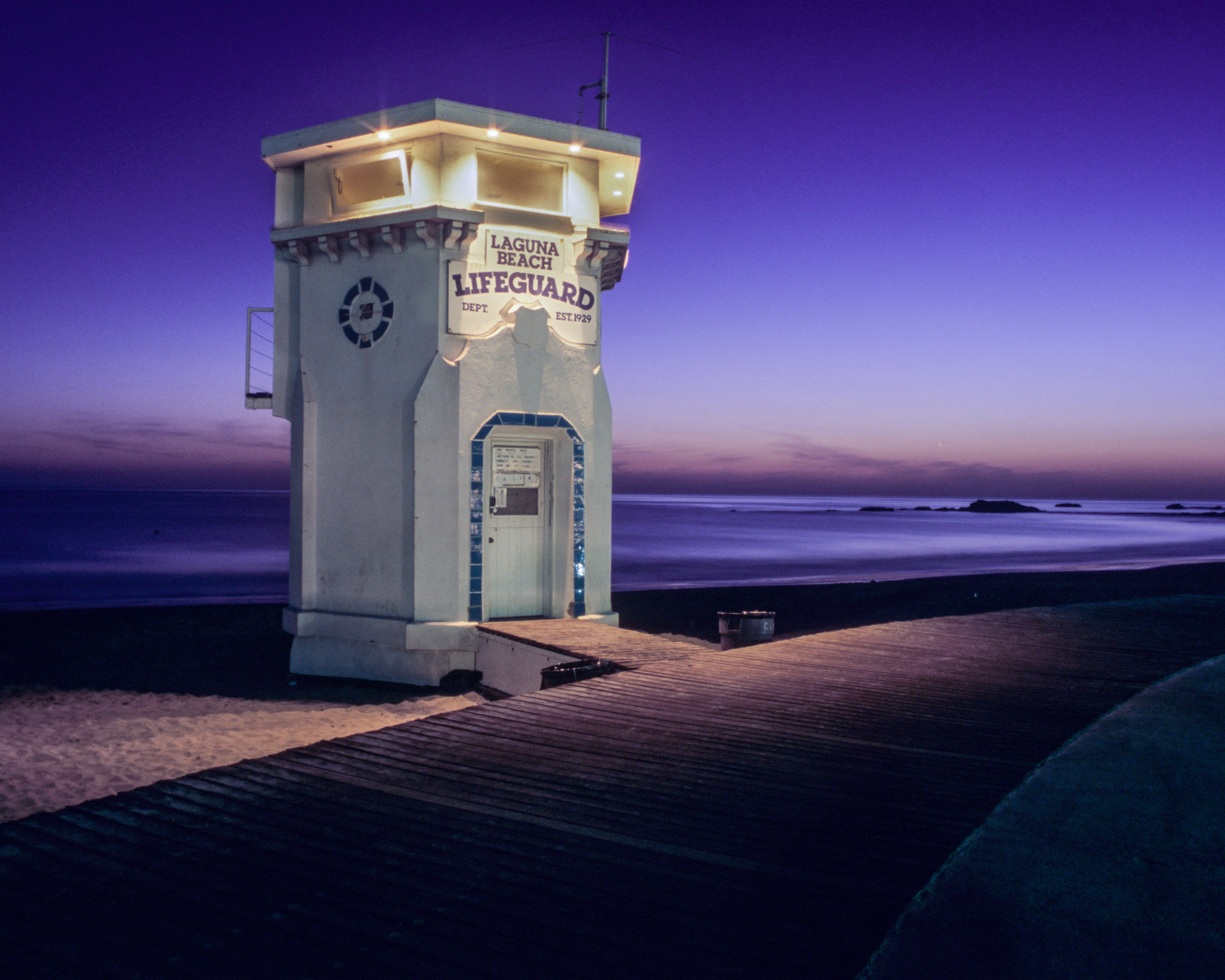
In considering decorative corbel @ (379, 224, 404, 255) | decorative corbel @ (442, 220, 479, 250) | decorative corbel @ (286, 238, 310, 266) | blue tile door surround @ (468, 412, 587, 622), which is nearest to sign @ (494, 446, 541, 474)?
blue tile door surround @ (468, 412, 587, 622)

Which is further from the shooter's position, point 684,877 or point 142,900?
point 684,877

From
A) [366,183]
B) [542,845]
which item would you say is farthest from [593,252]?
[542,845]

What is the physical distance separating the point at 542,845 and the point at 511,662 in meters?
5.23

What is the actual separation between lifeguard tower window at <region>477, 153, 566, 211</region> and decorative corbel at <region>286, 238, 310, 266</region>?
2.16 metres

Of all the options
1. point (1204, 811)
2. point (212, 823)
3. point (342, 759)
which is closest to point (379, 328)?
point (342, 759)

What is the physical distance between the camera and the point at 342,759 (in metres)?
3.55

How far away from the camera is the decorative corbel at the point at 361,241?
8.57 metres

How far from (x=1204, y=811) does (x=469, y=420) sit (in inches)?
270

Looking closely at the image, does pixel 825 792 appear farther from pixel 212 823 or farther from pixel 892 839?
pixel 212 823

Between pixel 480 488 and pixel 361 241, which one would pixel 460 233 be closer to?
pixel 361 241

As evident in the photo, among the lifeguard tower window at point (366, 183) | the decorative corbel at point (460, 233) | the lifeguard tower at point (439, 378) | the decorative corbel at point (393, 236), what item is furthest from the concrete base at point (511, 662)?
the lifeguard tower window at point (366, 183)

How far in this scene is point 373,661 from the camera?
8.72 meters

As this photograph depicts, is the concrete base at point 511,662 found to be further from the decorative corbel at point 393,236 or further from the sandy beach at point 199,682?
the decorative corbel at point 393,236

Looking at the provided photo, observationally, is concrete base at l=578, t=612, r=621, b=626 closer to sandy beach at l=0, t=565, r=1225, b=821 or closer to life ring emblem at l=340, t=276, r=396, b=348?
sandy beach at l=0, t=565, r=1225, b=821
